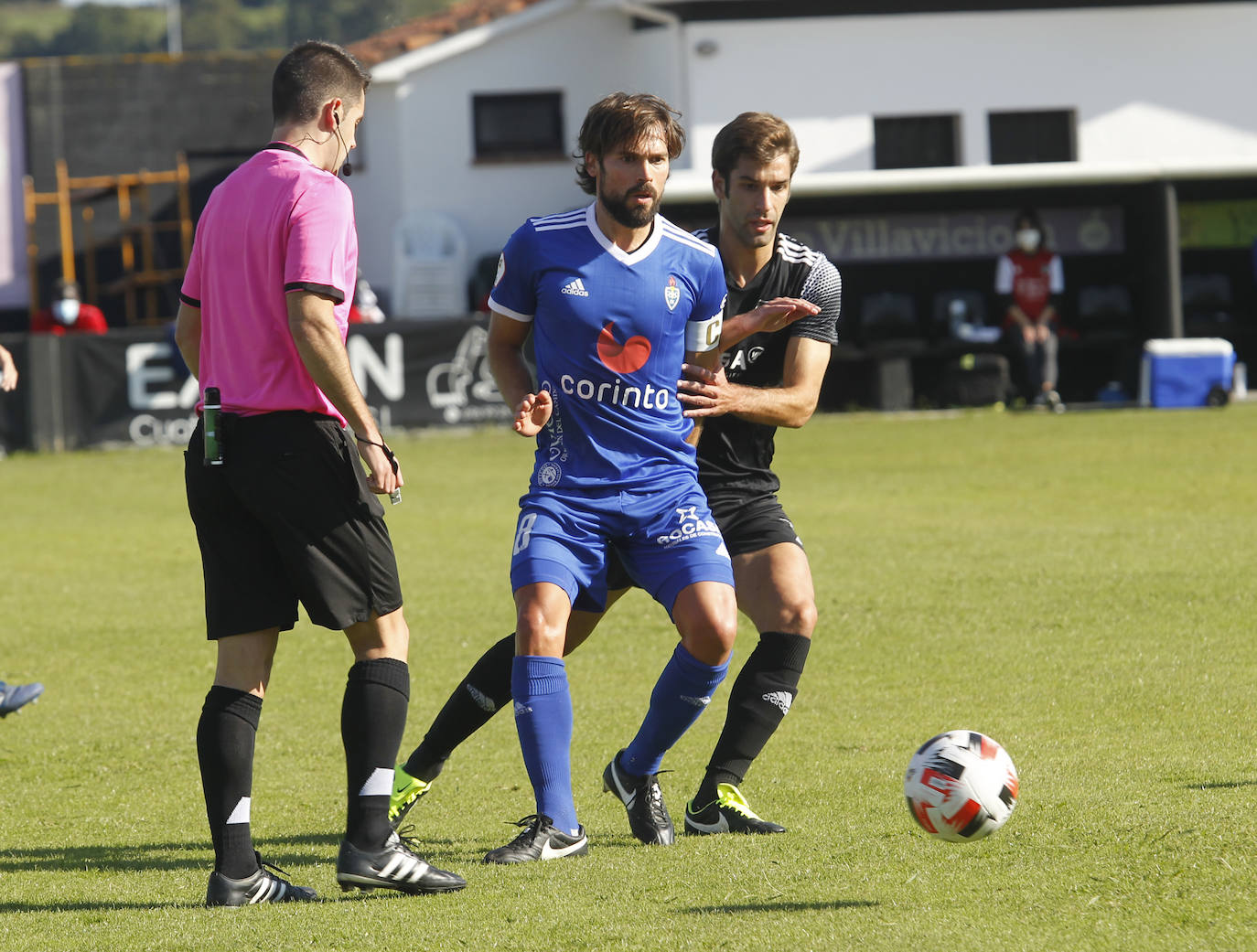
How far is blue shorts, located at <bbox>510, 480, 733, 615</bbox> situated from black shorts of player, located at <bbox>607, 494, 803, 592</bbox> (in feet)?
1.58

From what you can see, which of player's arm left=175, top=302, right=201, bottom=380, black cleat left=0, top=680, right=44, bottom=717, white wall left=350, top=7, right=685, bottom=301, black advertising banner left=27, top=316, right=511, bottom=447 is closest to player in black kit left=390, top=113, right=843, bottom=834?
player's arm left=175, top=302, right=201, bottom=380

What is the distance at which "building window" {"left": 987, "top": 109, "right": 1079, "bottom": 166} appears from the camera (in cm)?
2634

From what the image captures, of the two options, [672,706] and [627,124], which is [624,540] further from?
[627,124]

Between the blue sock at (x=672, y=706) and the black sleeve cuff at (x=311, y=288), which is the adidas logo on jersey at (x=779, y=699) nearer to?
the blue sock at (x=672, y=706)

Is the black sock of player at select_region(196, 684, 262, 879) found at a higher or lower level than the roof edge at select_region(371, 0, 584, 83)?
lower

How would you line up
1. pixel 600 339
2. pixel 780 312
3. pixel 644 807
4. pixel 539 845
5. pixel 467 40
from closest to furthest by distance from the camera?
pixel 539 845
pixel 600 339
pixel 644 807
pixel 780 312
pixel 467 40

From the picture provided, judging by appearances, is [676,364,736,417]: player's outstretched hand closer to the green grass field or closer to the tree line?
the green grass field

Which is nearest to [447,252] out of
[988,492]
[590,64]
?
[590,64]

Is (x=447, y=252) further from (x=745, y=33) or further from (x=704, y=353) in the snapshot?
(x=704, y=353)

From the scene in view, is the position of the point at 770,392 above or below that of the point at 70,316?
below

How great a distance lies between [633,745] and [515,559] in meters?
0.71

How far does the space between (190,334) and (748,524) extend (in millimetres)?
1868

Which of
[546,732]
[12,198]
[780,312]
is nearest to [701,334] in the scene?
[780,312]

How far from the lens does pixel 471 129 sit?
2944 cm
